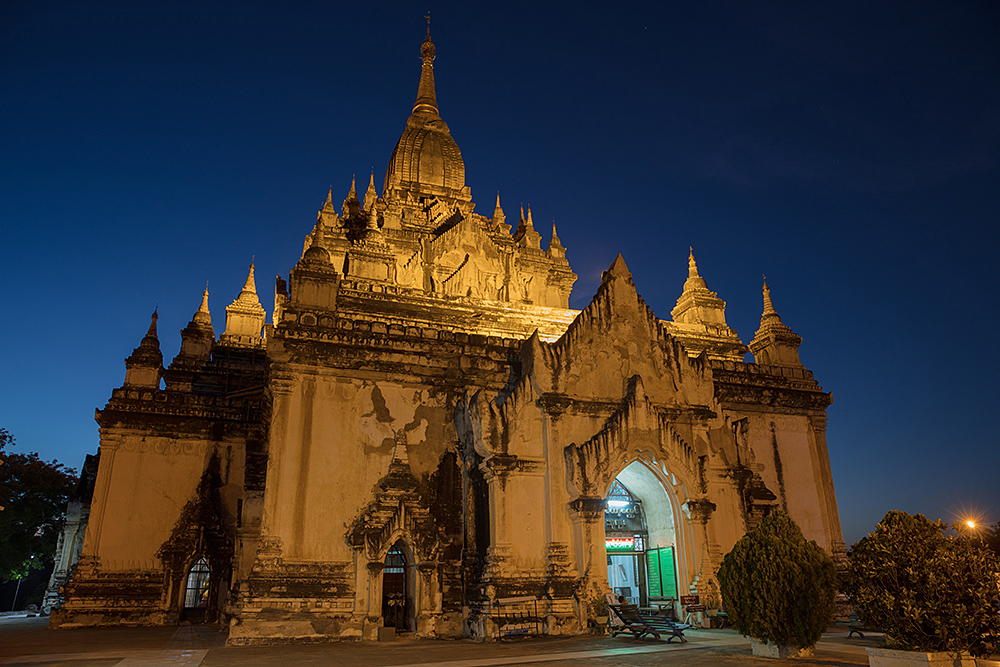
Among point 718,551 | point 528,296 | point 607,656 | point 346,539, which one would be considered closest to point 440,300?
point 528,296

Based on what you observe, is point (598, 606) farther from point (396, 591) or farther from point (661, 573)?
point (396, 591)

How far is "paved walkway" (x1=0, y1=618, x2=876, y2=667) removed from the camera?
42.3ft

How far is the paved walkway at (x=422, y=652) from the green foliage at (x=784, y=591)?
0.51 meters

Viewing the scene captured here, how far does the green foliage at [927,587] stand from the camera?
33.8 feet

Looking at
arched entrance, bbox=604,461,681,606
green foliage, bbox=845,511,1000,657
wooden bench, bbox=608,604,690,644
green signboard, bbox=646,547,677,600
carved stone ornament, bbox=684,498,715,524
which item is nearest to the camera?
green foliage, bbox=845,511,1000,657

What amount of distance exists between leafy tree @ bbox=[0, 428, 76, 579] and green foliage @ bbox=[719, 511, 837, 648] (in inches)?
1390

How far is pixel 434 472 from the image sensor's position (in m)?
20.7

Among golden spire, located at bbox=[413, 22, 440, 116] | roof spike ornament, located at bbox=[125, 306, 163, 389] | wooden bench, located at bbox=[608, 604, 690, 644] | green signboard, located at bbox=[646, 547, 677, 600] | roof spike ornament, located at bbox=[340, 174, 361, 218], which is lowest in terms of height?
wooden bench, located at bbox=[608, 604, 690, 644]

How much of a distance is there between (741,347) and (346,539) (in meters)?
21.0

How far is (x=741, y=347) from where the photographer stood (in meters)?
32.6

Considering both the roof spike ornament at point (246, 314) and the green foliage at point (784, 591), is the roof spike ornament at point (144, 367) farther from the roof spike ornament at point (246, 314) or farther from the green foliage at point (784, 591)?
the green foliage at point (784, 591)

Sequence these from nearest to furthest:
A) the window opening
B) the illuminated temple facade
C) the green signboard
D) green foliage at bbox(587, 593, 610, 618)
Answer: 1. green foliage at bbox(587, 593, 610, 618)
2. the illuminated temple facade
3. the green signboard
4. the window opening

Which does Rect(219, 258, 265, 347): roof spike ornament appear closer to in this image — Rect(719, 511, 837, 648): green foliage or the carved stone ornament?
the carved stone ornament

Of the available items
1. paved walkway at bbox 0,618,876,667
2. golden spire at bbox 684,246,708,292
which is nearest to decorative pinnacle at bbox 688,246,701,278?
golden spire at bbox 684,246,708,292
